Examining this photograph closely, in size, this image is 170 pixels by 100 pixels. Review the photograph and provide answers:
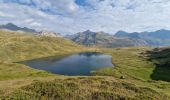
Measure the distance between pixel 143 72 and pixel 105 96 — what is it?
432 ft

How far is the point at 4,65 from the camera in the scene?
145500 mm

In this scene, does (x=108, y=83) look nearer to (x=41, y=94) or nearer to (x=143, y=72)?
(x=41, y=94)

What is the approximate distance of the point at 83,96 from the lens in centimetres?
3991

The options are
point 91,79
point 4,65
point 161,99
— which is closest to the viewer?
point 161,99

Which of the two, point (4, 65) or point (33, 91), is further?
point (4, 65)

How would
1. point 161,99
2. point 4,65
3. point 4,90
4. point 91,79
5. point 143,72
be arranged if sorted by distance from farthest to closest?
point 143,72
point 4,65
point 91,79
point 4,90
point 161,99

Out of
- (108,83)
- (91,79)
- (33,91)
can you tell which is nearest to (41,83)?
(33,91)

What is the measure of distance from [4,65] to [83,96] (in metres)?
117

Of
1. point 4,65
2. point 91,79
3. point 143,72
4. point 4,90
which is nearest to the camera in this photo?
point 4,90

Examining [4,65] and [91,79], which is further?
[4,65]

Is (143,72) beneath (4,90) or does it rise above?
beneath

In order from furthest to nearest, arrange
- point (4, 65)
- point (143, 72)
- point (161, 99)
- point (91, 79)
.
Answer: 1. point (143, 72)
2. point (4, 65)
3. point (91, 79)
4. point (161, 99)

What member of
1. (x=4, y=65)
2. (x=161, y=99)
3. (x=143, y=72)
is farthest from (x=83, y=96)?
(x=143, y=72)

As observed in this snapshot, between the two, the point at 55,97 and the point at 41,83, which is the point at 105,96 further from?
the point at 41,83
